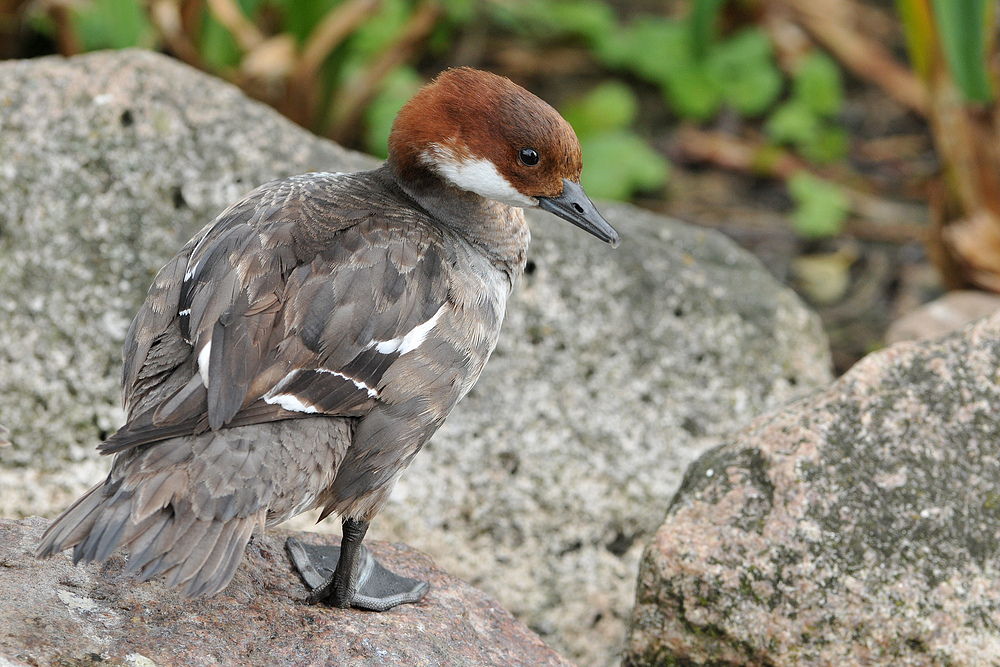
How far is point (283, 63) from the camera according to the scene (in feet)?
18.0

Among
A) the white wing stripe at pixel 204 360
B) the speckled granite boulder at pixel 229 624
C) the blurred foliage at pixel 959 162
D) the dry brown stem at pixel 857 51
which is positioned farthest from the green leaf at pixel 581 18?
the white wing stripe at pixel 204 360

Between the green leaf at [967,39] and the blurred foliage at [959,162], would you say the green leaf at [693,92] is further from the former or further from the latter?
the green leaf at [967,39]

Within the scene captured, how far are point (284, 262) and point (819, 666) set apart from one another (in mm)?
1748

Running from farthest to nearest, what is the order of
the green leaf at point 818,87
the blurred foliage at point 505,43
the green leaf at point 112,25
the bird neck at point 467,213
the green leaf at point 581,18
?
the green leaf at point 581,18, the green leaf at point 818,87, the blurred foliage at point 505,43, the green leaf at point 112,25, the bird neck at point 467,213

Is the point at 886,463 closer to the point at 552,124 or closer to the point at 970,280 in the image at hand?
the point at 552,124

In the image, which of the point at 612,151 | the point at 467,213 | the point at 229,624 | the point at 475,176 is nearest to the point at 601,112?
the point at 612,151

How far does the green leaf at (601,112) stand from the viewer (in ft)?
19.4

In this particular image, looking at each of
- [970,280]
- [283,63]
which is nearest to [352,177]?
[283,63]

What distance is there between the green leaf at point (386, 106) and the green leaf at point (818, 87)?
2282 mm

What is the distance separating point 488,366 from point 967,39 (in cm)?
260

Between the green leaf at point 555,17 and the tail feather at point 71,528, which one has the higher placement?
the green leaf at point 555,17

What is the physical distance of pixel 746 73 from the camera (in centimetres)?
616

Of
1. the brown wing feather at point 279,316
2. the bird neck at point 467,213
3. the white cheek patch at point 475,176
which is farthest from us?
the bird neck at point 467,213

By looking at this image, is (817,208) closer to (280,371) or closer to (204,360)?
(280,371)
